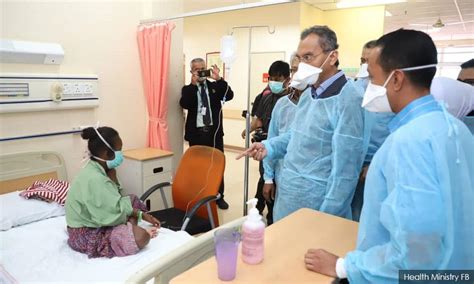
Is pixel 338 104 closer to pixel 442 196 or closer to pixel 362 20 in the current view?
pixel 442 196

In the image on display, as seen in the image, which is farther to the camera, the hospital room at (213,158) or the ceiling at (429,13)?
the ceiling at (429,13)

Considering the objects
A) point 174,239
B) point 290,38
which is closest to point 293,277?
point 174,239

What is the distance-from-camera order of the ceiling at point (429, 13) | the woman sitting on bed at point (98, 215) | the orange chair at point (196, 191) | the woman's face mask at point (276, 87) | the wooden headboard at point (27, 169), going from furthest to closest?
the ceiling at point (429, 13) < the woman's face mask at point (276, 87) < the wooden headboard at point (27, 169) < the orange chair at point (196, 191) < the woman sitting on bed at point (98, 215)

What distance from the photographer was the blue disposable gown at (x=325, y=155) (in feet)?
4.55

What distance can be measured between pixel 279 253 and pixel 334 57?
90cm

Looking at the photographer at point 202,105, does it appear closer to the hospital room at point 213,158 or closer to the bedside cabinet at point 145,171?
the hospital room at point 213,158

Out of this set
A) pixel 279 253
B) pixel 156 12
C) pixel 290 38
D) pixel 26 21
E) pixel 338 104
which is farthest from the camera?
pixel 290 38

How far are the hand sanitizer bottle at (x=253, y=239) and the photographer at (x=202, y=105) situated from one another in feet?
7.66

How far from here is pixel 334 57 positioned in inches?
57.9

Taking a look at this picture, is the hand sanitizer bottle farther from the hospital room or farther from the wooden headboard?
the wooden headboard

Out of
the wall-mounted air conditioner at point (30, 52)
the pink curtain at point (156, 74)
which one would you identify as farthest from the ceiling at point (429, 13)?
the wall-mounted air conditioner at point (30, 52)

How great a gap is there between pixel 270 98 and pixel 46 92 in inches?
72.2

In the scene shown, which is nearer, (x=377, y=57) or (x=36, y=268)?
(x=377, y=57)

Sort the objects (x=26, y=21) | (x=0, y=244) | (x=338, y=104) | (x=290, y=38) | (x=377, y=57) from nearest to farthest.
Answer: (x=377, y=57)
(x=338, y=104)
(x=0, y=244)
(x=26, y=21)
(x=290, y=38)
